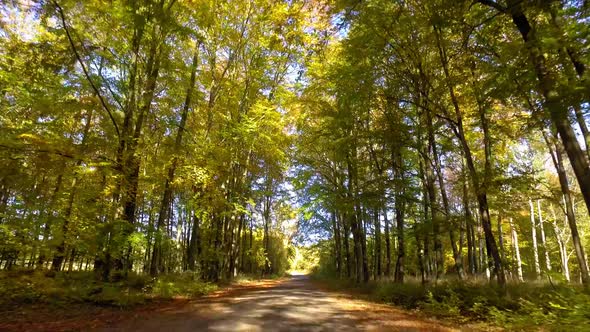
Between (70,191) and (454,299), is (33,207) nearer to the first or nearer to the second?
(70,191)

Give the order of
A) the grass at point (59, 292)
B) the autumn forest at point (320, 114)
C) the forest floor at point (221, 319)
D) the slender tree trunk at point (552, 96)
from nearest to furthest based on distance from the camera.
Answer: the slender tree trunk at point (552, 96) < the forest floor at point (221, 319) < the autumn forest at point (320, 114) < the grass at point (59, 292)

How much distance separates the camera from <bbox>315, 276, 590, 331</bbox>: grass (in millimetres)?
5855

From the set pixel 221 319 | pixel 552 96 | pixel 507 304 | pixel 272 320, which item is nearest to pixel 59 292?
pixel 221 319

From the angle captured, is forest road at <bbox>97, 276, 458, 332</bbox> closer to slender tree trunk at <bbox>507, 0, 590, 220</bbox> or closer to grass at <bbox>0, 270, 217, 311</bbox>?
grass at <bbox>0, 270, 217, 311</bbox>

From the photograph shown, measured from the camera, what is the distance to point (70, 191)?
1050 cm

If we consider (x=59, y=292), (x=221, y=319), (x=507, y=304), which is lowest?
(x=221, y=319)

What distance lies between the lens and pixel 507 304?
25.7 ft

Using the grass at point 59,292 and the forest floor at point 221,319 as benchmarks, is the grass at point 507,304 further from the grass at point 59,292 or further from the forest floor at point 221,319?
the grass at point 59,292

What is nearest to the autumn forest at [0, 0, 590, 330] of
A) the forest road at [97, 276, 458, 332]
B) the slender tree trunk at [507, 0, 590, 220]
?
the slender tree trunk at [507, 0, 590, 220]

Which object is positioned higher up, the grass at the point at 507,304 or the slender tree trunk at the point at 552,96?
the slender tree trunk at the point at 552,96

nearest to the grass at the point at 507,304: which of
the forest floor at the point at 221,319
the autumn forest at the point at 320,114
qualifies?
the autumn forest at the point at 320,114

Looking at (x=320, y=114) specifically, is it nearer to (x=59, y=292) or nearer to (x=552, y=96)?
(x=552, y=96)

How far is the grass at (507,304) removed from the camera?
5.86 metres

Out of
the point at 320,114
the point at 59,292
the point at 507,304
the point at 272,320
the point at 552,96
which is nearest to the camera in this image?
the point at 552,96
